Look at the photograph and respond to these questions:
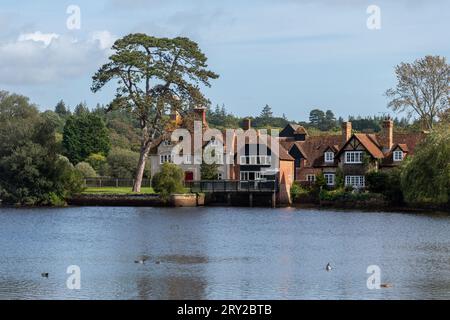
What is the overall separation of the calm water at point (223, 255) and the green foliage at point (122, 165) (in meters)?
37.2

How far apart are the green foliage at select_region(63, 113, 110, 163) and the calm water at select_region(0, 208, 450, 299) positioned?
5207 centimetres

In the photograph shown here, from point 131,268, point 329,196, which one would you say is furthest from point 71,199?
point 131,268

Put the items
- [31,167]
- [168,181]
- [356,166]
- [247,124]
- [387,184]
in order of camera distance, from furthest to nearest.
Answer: [247,124]
[356,166]
[387,184]
[168,181]
[31,167]

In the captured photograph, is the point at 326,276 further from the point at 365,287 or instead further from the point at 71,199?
the point at 71,199

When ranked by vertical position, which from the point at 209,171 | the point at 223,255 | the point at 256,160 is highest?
the point at 256,160

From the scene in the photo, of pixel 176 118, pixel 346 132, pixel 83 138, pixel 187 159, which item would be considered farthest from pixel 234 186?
pixel 83 138

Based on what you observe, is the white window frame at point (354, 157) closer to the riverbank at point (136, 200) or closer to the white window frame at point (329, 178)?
the white window frame at point (329, 178)

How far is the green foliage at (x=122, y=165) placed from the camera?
103 m

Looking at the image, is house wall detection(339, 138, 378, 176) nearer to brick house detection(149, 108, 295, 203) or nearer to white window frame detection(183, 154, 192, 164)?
brick house detection(149, 108, 295, 203)

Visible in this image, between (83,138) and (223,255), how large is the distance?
265ft

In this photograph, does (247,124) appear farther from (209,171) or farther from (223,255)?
(223,255)

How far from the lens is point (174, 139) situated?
88188 mm

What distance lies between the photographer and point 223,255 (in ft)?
132
